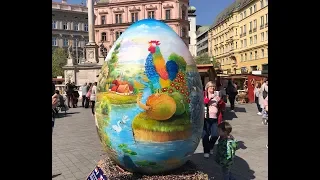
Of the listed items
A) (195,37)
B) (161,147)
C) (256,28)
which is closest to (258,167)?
(161,147)

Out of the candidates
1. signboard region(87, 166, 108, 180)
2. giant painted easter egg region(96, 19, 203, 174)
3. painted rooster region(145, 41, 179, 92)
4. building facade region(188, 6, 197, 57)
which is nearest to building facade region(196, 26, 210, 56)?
building facade region(188, 6, 197, 57)

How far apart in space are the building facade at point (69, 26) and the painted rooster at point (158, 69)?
215ft

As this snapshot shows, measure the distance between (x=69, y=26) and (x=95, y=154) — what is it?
6848cm

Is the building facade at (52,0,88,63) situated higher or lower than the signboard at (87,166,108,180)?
higher

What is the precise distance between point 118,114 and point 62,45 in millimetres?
71200

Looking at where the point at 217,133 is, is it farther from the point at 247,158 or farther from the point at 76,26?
the point at 76,26

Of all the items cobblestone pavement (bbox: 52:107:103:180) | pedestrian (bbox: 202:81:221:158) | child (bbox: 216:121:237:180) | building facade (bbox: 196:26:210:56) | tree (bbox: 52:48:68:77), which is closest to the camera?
child (bbox: 216:121:237:180)

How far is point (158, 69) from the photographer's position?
331 cm

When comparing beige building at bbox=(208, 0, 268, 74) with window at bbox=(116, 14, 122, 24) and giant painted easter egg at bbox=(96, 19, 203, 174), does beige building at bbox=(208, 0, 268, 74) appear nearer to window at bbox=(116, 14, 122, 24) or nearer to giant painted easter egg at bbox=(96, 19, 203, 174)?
window at bbox=(116, 14, 122, 24)

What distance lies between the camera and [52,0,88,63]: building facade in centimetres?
6694

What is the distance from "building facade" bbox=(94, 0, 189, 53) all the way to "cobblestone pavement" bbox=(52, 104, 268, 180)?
45199 mm

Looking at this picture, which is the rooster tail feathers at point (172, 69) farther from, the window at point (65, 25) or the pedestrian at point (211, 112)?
the window at point (65, 25)
